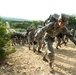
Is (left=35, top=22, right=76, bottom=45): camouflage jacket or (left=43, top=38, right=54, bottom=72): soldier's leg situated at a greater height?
(left=35, top=22, right=76, bottom=45): camouflage jacket

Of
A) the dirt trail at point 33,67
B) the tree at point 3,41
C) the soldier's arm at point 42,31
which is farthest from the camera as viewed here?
the tree at point 3,41

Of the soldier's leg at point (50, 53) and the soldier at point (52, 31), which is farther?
the soldier's leg at point (50, 53)

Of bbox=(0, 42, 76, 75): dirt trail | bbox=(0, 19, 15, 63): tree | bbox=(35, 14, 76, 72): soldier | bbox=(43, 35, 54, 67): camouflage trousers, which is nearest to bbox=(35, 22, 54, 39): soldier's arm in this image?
bbox=(35, 14, 76, 72): soldier

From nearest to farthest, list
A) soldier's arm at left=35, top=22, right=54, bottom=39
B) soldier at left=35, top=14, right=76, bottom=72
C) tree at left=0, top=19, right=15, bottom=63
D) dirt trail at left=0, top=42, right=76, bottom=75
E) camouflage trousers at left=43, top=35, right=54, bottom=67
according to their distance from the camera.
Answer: soldier's arm at left=35, top=22, right=54, bottom=39 → soldier at left=35, top=14, right=76, bottom=72 → camouflage trousers at left=43, top=35, right=54, bottom=67 → dirt trail at left=0, top=42, right=76, bottom=75 → tree at left=0, top=19, right=15, bottom=63

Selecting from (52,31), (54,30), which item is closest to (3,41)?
(52,31)

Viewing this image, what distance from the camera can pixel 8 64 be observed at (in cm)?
969

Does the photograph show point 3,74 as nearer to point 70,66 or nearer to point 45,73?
point 45,73

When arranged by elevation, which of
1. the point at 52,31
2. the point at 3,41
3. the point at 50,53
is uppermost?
the point at 52,31

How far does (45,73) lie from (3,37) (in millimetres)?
2420

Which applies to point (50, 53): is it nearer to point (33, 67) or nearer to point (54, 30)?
point (54, 30)

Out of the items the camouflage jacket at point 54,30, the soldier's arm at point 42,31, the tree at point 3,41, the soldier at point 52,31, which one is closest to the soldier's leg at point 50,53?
the soldier at point 52,31

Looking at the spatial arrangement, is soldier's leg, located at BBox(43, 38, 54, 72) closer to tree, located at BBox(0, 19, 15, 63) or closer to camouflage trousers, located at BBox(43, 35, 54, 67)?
camouflage trousers, located at BBox(43, 35, 54, 67)

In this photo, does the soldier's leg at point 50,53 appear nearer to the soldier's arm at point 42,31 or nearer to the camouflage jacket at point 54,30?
the camouflage jacket at point 54,30

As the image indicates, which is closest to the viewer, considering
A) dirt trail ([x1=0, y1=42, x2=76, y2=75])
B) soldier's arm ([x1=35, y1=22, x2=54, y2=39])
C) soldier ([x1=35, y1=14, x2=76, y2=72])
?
soldier's arm ([x1=35, y1=22, x2=54, y2=39])
